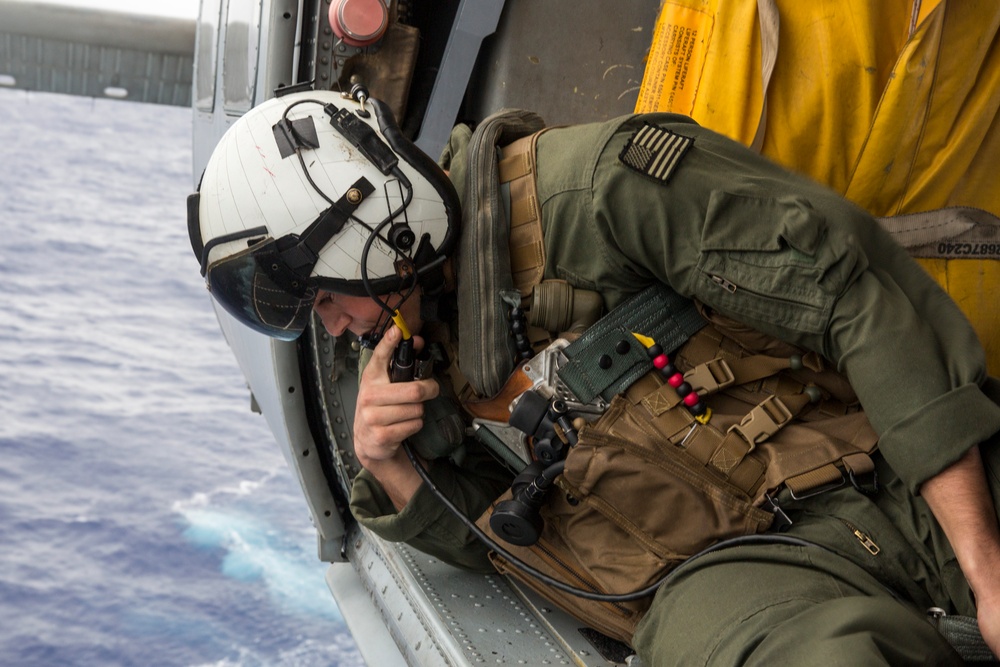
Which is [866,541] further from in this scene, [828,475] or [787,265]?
[787,265]

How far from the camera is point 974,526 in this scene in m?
1.40

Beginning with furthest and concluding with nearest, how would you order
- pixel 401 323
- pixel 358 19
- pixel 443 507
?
pixel 358 19 → pixel 443 507 → pixel 401 323

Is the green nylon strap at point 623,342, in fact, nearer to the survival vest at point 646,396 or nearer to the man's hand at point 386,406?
the survival vest at point 646,396

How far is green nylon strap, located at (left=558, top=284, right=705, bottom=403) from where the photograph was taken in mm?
1716

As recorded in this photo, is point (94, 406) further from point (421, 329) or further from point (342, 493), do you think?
point (421, 329)

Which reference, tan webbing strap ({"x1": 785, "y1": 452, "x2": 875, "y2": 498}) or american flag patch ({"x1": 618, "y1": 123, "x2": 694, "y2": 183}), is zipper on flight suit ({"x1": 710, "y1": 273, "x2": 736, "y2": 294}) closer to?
american flag patch ({"x1": 618, "y1": 123, "x2": 694, "y2": 183})

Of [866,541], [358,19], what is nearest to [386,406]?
[866,541]

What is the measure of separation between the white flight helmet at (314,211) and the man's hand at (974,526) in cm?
92

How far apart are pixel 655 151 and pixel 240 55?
1563 millimetres

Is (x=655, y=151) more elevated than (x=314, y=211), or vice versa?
(x=655, y=151)

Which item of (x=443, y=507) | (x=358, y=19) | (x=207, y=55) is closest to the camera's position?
(x=443, y=507)

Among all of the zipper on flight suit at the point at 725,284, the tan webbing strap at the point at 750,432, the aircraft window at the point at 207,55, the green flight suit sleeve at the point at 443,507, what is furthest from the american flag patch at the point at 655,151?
the aircraft window at the point at 207,55

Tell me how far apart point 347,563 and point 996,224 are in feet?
6.40

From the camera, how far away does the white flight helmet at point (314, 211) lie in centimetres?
168
